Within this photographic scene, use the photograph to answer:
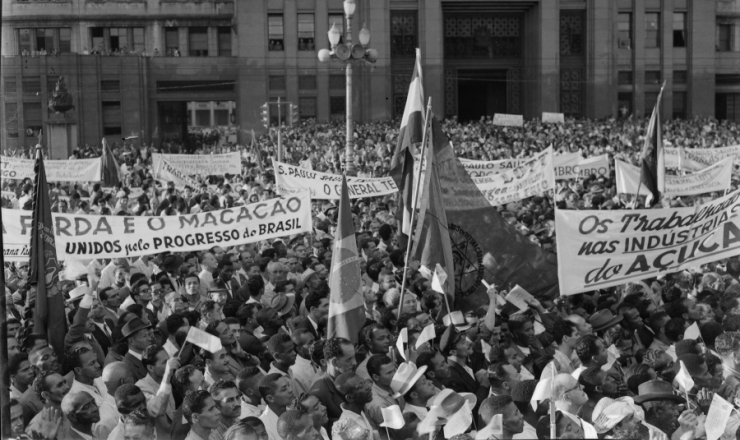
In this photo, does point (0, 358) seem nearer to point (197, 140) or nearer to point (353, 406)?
point (353, 406)

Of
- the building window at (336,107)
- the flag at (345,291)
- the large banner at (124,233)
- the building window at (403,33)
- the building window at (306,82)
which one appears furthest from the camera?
the building window at (403,33)

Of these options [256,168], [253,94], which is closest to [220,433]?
[256,168]

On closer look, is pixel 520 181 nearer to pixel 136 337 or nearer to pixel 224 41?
pixel 136 337

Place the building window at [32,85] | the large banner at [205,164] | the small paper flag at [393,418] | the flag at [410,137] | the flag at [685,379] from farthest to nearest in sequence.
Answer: the building window at [32,85]
the large banner at [205,164]
the flag at [410,137]
the flag at [685,379]
the small paper flag at [393,418]

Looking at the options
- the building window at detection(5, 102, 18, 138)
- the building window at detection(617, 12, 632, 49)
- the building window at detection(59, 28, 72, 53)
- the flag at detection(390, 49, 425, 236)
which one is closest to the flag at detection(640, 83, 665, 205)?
the flag at detection(390, 49, 425, 236)

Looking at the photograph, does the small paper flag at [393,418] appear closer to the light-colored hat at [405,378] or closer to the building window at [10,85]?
the light-colored hat at [405,378]

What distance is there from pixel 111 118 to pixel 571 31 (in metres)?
23.1

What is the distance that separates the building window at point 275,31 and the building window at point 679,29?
19887mm

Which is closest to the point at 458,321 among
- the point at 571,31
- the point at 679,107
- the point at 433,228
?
the point at 433,228

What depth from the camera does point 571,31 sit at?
2019 inches

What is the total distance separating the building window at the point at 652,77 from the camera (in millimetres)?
51656

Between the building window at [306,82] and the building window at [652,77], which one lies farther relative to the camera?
the building window at [652,77]

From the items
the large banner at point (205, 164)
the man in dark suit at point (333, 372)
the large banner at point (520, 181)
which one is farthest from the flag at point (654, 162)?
the man in dark suit at point (333, 372)

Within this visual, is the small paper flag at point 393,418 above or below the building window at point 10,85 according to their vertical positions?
below
